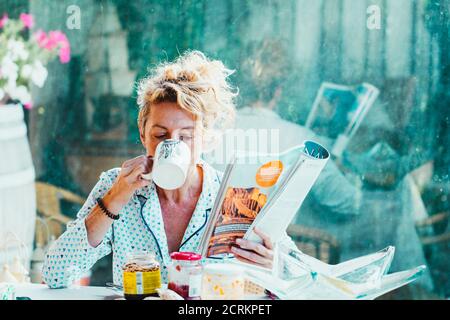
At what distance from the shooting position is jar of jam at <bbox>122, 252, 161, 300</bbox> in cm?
144

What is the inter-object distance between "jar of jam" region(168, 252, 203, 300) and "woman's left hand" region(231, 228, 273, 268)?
0.18 metres

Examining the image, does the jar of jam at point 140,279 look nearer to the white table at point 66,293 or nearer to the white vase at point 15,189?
the white table at point 66,293

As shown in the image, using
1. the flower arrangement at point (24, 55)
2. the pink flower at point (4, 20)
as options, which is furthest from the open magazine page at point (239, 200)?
the pink flower at point (4, 20)

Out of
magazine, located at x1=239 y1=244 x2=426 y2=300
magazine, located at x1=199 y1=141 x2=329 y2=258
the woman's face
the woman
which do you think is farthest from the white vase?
magazine, located at x1=239 y1=244 x2=426 y2=300

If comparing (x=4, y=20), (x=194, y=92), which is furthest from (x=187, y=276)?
(x=4, y=20)

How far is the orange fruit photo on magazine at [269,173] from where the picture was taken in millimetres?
1542

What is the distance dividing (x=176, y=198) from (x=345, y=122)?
1.18 m

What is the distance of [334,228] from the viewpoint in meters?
2.93

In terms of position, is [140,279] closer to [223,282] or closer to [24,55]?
[223,282]

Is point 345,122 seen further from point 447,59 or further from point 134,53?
point 134,53

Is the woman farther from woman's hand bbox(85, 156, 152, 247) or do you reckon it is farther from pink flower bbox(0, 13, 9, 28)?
pink flower bbox(0, 13, 9, 28)

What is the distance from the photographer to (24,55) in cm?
289
